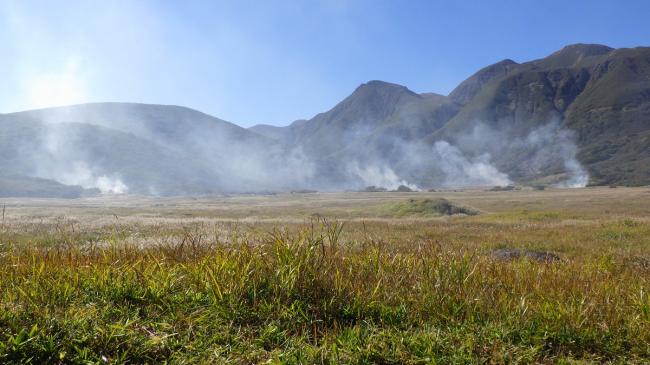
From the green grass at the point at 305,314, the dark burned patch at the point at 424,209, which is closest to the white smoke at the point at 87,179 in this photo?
the dark burned patch at the point at 424,209

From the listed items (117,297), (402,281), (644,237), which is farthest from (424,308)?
(644,237)

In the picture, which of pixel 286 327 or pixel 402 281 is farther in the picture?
pixel 402 281

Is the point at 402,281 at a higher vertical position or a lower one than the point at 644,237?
higher

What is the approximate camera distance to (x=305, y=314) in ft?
15.4

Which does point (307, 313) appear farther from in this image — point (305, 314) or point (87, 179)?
point (87, 179)

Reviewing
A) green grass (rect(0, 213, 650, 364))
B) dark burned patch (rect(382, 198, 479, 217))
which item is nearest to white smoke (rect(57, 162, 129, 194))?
dark burned patch (rect(382, 198, 479, 217))

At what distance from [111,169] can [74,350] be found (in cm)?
18741

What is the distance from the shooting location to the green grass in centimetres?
378

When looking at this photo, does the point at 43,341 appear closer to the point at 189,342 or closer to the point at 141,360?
the point at 141,360

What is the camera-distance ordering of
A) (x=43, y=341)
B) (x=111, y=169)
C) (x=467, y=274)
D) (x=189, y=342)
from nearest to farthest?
(x=43, y=341) < (x=189, y=342) < (x=467, y=274) < (x=111, y=169)

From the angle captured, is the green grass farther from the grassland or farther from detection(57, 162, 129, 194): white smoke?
detection(57, 162, 129, 194): white smoke

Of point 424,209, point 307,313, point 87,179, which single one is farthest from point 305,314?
point 87,179

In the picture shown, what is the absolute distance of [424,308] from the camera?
496cm

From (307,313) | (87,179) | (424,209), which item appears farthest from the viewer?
(87,179)
